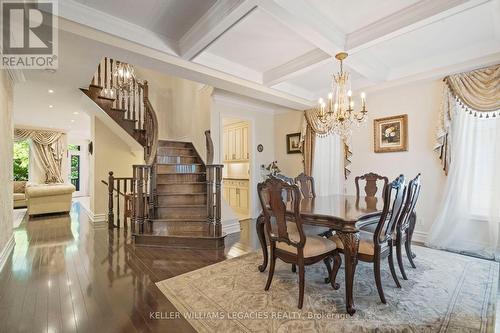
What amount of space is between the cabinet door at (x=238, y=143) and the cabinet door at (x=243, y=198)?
855 millimetres

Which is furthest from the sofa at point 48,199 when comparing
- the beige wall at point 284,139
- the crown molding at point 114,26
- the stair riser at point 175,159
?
the beige wall at point 284,139

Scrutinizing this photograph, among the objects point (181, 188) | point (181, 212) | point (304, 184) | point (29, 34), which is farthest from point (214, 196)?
point (29, 34)

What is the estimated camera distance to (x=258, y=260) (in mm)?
2965

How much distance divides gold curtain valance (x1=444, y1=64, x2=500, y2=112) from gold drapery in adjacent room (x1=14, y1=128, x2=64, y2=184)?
11.5m

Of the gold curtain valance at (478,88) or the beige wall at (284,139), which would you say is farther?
the beige wall at (284,139)

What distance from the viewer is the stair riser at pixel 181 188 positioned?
4.24 m

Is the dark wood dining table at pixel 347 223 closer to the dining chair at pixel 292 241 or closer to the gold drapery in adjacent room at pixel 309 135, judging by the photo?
the dining chair at pixel 292 241

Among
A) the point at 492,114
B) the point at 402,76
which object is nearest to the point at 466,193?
the point at 492,114

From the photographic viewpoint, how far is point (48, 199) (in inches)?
230

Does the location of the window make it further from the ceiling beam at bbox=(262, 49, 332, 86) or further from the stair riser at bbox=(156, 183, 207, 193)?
the ceiling beam at bbox=(262, 49, 332, 86)

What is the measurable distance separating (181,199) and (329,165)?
9.89 ft

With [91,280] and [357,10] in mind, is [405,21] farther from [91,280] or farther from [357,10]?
[91,280]

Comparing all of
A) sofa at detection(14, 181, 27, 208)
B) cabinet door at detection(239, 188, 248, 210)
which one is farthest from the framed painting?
sofa at detection(14, 181, 27, 208)

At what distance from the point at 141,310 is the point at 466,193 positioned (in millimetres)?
4216
